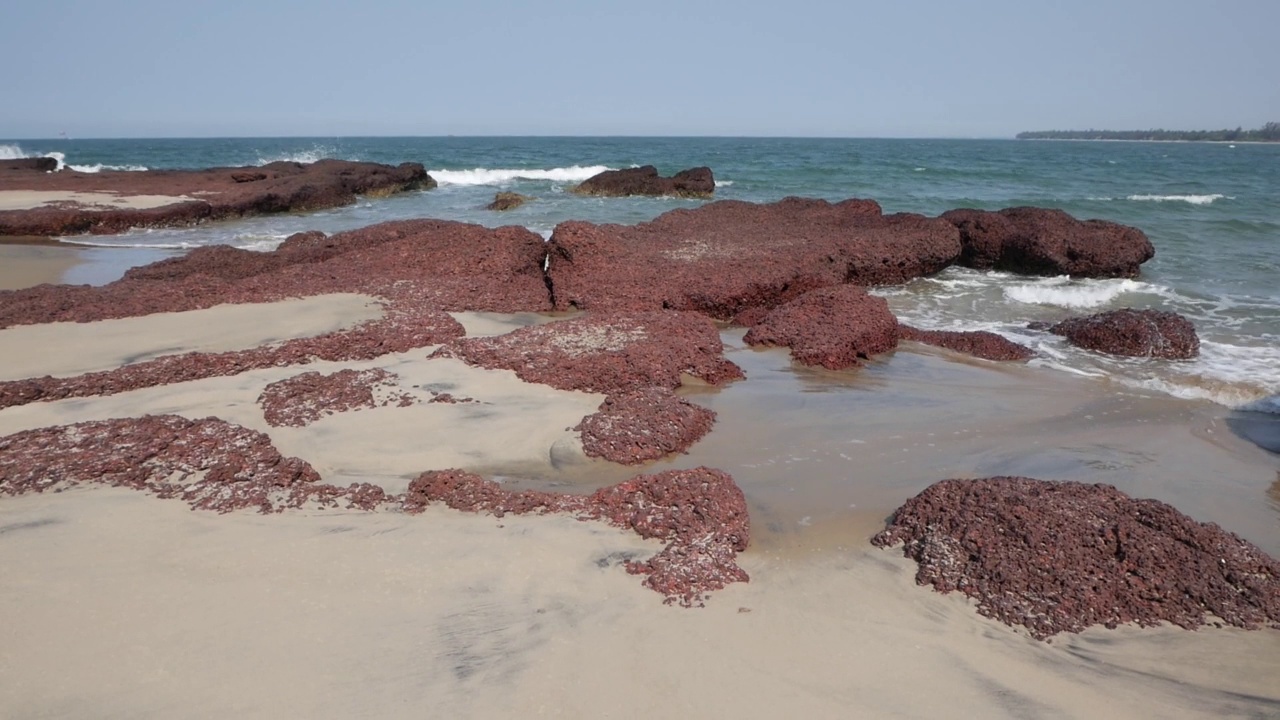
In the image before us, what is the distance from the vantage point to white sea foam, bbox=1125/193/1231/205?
26.7 m

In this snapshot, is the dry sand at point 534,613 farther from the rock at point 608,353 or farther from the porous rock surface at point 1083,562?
the rock at point 608,353

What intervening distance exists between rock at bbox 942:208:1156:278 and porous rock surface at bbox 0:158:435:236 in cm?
1777

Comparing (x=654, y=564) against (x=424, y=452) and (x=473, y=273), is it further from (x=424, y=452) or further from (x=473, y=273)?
(x=473, y=273)

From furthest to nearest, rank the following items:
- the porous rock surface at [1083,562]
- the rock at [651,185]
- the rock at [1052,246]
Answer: the rock at [651,185] → the rock at [1052,246] → the porous rock surface at [1083,562]

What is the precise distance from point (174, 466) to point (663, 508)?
2.72 meters

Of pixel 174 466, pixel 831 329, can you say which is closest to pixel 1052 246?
pixel 831 329

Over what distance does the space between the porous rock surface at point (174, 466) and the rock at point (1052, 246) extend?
1138 centimetres

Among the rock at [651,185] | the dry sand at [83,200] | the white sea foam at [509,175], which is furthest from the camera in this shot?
the white sea foam at [509,175]

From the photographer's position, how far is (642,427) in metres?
5.17

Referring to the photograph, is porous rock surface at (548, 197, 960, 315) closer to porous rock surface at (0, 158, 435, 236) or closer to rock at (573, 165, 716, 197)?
porous rock surface at (0, 158, 435, 236)

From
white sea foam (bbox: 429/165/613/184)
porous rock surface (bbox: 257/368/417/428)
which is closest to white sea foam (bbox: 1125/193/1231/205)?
white sea foam (bbox: 429/165/613/184)

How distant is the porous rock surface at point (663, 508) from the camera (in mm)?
3590

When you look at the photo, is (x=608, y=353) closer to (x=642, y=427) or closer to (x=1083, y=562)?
(x=642, y=427)

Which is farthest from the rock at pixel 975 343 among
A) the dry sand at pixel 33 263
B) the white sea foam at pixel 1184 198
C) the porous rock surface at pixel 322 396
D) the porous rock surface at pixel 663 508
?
the white sea foam at pixel 1184 198
